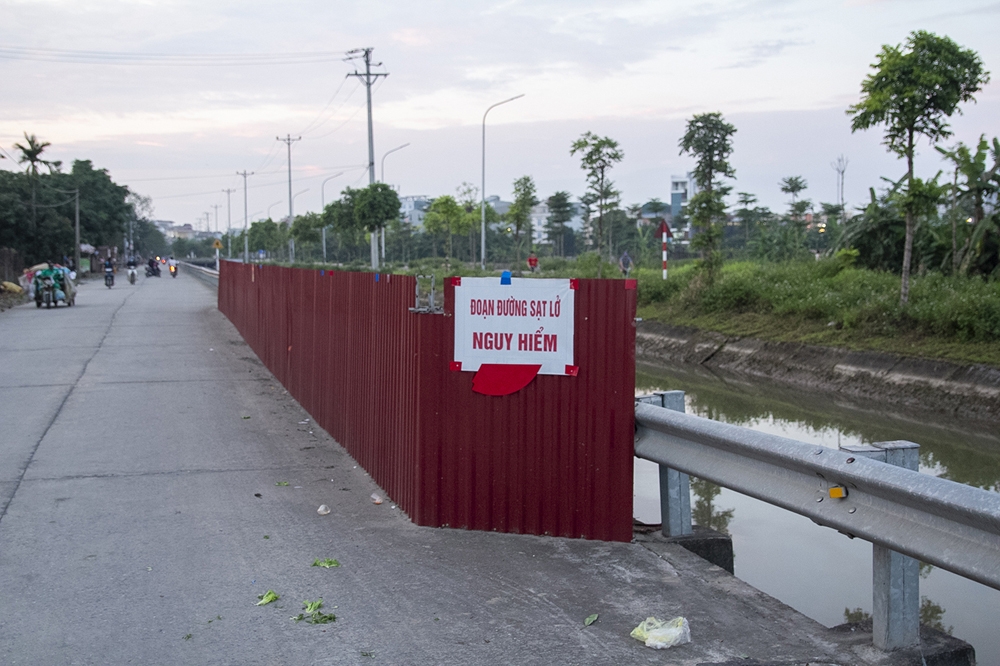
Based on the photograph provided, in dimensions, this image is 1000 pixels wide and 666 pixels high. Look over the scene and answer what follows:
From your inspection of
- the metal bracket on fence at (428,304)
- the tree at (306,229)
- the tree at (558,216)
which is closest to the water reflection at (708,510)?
the metal bracket on fence at (428,304)

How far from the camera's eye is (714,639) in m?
4.13

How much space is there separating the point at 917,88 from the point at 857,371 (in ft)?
17.2

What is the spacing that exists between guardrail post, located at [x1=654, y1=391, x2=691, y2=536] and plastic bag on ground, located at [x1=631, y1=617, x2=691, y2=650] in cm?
132

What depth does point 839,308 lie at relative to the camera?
62.9ft

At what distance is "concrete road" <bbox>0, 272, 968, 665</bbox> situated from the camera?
13.4 feet

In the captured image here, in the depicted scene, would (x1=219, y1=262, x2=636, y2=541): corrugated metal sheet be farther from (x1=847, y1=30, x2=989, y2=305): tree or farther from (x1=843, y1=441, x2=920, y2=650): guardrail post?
(x1=847, y1=30, x2=989, y2=305): tree

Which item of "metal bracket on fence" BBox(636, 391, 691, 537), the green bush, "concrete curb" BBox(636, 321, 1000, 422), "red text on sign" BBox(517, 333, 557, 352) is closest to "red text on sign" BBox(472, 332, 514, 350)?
"red text on sign" BBox(517, 333, 557, 352)

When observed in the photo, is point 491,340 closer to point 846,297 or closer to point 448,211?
point 846,297

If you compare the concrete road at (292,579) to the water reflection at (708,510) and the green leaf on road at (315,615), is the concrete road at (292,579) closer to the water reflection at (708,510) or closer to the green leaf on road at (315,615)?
the green leaf on road at (315,615)

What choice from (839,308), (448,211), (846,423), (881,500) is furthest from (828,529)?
(448,211)

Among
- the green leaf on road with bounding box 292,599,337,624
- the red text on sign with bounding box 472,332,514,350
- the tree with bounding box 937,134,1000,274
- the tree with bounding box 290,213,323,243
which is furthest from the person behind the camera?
the tree with bounding box 290,213,323,243

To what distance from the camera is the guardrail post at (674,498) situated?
552 centimetres

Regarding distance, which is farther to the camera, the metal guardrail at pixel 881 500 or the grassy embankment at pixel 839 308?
the grassy embankment at pixel 839 308

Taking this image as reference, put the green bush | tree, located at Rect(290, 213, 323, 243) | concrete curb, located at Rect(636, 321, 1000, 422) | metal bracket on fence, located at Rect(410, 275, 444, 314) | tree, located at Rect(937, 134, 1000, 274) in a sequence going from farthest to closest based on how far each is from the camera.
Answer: tree, located at Rect(290, 213, 323, 243), tree, located at Rect(937, 134, 1000, 274), the green bush, concrete curb, located at Rect(636, 321, 1000, 422), metal bracket on fence, located at Rect(410, 275, 444, 314)
